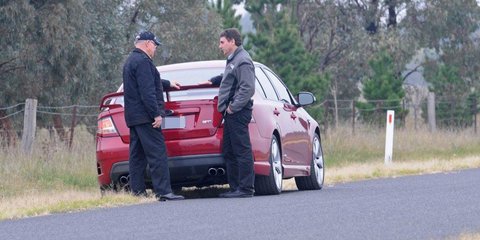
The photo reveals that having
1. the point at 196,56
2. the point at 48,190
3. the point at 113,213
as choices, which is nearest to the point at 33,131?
the point at 48,190

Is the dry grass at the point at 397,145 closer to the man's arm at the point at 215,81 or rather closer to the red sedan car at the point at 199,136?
the red sedan car at the point at 199,136

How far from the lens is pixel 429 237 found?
9258 millimetres

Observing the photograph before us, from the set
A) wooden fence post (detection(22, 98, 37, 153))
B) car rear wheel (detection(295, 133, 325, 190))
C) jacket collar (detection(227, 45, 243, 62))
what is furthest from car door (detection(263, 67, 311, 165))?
wooden fence post (detection(22, 98, 37, 153))

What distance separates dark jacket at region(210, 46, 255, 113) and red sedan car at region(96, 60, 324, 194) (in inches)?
5.6

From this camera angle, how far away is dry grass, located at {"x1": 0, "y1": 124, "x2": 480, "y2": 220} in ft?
42.4

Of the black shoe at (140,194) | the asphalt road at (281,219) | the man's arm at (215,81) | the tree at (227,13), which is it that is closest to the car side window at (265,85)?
the man's arm at (215,81)

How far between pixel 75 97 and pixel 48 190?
522 inches

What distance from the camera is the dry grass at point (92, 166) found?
12.9 metres

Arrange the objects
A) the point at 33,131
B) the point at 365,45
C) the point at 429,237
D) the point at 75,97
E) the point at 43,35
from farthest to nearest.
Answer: the point at 365,45
the point at 75,97
the point at 43,35
the point at 33,131
the point at 429,237

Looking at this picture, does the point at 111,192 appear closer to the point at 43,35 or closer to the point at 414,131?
the point at 43,35

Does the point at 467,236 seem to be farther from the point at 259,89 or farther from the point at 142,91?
the point at 259,89

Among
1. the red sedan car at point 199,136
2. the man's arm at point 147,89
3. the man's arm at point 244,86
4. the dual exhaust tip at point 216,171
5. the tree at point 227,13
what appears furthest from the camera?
the tree at point 227,13

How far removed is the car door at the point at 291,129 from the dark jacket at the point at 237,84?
41.9 inches

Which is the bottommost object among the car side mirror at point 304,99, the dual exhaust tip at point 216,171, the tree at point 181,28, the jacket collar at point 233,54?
the dual exhaust tip at point 216,171
